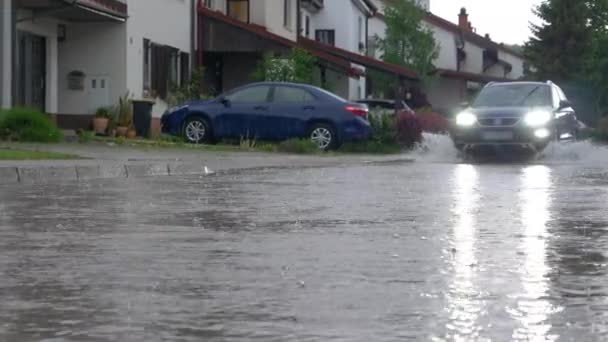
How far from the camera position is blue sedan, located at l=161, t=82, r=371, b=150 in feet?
91.9

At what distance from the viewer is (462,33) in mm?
85375

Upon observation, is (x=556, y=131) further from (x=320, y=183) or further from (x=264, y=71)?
(x=264, y=71)

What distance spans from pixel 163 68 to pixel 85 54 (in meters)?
4.06

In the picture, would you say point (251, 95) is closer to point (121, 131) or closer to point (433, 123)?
point (121, 131)

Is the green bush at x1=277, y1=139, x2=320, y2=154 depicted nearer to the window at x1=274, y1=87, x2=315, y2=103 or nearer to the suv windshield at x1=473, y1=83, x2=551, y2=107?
the window at x1=274, y1=87, x2=315, y2=103

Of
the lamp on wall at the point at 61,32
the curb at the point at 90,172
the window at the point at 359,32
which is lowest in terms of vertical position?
the curb at the point at 90,172

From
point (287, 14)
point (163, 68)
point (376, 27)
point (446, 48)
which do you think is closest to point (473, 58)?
point (446, 48)

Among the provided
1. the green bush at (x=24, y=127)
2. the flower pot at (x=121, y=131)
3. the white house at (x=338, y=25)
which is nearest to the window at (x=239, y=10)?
the white house at (x=338, y=25)

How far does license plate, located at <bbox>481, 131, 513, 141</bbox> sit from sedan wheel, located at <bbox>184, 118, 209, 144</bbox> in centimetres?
593

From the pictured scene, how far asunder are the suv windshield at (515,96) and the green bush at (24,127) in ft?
27.4

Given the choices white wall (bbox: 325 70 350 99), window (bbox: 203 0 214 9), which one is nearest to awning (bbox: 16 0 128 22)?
window (bbox: 203 0 214 9)

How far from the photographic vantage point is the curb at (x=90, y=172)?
17.0 metres

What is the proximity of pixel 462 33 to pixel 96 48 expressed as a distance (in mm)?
56062

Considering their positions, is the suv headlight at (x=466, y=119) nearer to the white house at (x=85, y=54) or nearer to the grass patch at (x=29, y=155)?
the white house at (x=85, y=54)
